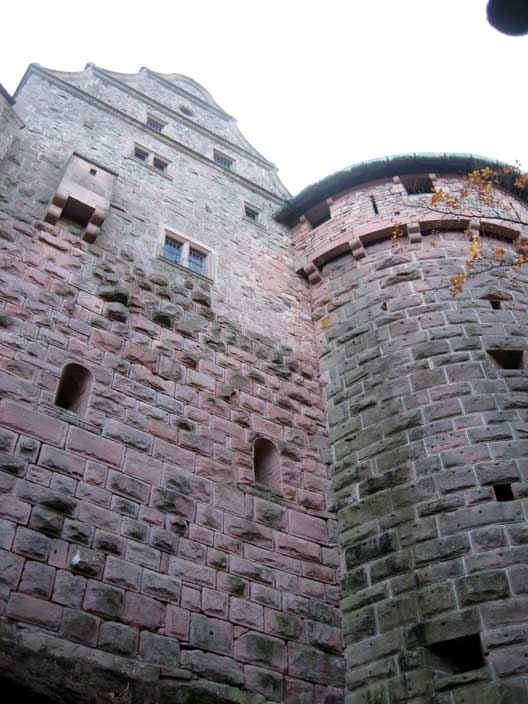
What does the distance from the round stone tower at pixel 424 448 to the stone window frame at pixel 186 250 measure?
67.8 inches

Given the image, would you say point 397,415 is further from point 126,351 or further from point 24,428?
point 24,428

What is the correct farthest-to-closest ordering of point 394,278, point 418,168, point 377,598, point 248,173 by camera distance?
point 248,173
point 418,168
point 394,278
point 377,598

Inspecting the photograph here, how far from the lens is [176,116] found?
48.8ft

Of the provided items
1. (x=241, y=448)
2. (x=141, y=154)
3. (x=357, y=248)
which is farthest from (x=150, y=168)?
(x=241, y=448)

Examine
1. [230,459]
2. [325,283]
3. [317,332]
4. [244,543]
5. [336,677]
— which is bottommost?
[336,677]

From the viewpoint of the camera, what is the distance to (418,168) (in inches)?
495

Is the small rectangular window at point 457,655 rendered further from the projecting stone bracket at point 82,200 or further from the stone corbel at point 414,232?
the projecting stone bracket at point 82,200

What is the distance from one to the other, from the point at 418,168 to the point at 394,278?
118 inches

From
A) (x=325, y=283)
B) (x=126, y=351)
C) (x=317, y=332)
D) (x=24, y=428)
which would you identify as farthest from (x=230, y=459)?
(x=325, y=283)

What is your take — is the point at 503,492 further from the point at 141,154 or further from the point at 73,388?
the point at 141,154

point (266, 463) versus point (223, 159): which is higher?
point (223, 159)

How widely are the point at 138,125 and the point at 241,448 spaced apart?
7.26m

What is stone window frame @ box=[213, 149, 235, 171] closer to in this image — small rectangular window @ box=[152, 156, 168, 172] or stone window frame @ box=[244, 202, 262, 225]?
stone window frame @ box=[244, 202, 262, 225]

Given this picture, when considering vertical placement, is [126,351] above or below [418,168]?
below
